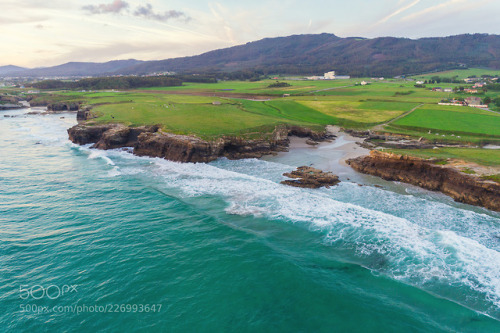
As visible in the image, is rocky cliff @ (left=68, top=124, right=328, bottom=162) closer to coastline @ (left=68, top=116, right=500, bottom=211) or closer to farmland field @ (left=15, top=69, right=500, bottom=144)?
coastline @ (left=68, top=116, right=500, bottom=211)

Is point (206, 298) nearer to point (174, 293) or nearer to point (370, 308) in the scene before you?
point (174, 293)

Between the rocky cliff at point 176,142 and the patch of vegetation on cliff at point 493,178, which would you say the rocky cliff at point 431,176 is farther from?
the rocky cliff at point 176,142

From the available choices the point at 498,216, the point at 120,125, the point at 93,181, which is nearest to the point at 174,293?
the point at 93,181

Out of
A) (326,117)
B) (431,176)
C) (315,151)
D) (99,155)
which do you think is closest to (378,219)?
(431,176)

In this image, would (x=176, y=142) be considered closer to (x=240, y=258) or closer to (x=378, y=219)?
(x=240, y=258)

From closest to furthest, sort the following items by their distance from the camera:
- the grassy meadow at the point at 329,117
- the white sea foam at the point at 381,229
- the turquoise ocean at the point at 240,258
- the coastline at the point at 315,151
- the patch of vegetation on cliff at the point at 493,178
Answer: the turquoise ocean at the point at 240,258, the white sea foam at the point at 381,229, the patch of vegetation on cliff at the point at 493,178, the coastline at the point at 315,151, the grassy meadow at the point at 329,117

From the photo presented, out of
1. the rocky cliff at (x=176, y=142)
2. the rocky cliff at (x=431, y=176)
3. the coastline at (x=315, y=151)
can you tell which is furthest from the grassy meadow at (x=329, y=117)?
the rocky cliff at (x=431, y=176)
